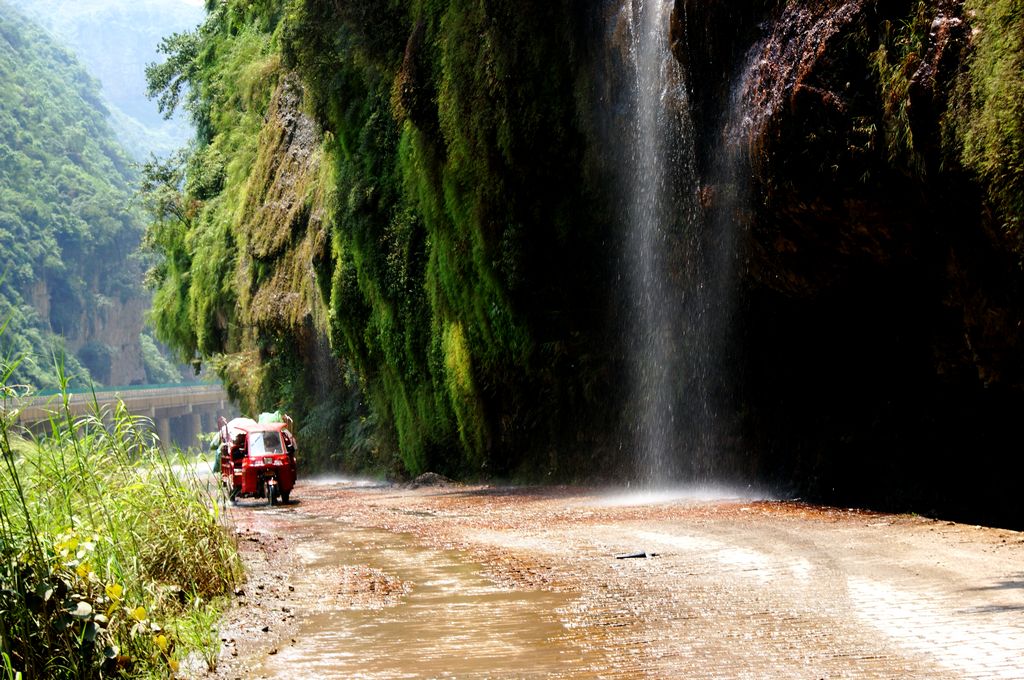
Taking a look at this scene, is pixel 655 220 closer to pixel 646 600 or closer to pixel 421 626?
pixel 646 600

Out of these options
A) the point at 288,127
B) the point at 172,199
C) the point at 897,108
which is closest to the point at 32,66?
the point at 172,199

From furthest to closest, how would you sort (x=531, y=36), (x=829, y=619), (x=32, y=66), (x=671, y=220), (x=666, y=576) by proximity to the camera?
(x=32, y=66)
(x=531, y=36)
(x=671, y=220)
(x=666, y=576)
(x=829, y=619)

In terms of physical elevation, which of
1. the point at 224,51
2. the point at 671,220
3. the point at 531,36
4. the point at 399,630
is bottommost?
the point at 399,630

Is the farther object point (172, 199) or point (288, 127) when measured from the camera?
point (172, 199)

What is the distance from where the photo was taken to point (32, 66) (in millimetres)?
125750

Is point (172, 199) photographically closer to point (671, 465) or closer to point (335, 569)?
point (671, 465)

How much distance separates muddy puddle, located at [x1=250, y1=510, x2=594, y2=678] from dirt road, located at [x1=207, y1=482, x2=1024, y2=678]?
2cm

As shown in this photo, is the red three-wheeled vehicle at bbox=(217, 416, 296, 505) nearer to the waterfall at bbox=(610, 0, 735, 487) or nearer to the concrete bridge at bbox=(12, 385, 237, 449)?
the waterfall at bbox=(610, 0, 735, 487)

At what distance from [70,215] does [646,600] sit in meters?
97.6

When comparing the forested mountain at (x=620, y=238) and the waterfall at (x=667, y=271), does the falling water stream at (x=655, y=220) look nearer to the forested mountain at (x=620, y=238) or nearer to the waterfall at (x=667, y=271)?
the waterfall at (x=667, y=271)

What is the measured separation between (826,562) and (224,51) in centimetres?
3919

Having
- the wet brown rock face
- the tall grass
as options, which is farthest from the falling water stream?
the tall grass

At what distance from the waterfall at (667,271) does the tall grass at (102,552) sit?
30.4 ft

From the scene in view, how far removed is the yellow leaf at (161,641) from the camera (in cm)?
583
